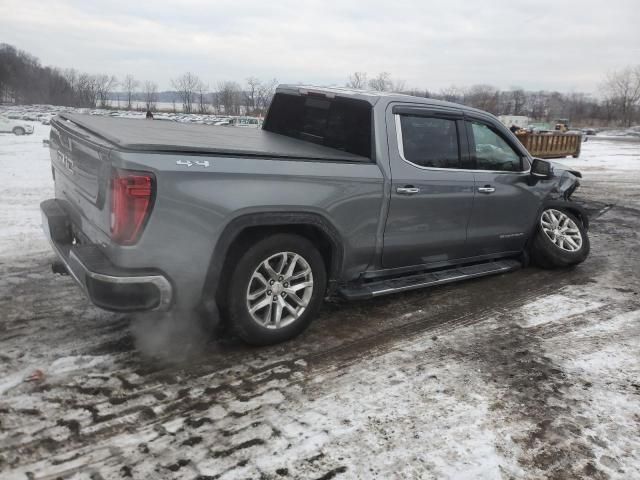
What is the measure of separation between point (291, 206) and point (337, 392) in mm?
1247

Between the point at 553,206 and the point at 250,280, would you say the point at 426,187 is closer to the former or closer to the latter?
the point at 250,280

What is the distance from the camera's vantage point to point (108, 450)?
8.41 feet

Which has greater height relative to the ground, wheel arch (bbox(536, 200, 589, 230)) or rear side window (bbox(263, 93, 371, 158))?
rear side window (bbox(263, 93, 371, 158))

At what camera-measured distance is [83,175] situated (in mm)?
3465

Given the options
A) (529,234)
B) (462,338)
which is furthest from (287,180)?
(529,234)

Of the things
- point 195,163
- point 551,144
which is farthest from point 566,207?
point 551,144

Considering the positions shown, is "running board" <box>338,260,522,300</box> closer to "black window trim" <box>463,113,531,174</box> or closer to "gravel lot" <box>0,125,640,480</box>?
"gravel lot" <box>0,125,640,480</box>

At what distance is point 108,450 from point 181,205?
1360 mm

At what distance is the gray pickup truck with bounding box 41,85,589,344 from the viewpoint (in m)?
3.04

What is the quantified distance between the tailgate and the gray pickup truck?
17 millimetres

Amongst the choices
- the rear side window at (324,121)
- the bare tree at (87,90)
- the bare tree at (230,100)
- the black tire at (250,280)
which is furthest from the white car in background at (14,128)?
the bare tree at (87,90)

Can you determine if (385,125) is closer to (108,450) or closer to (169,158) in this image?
(169,158)

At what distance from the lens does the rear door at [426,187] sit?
4.12m

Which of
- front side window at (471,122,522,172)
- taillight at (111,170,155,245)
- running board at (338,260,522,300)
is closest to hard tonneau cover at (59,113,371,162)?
taillight at (111,170,155,245)
